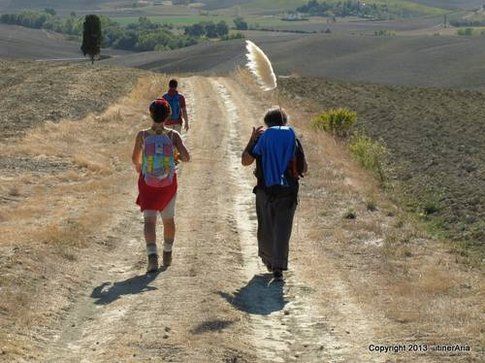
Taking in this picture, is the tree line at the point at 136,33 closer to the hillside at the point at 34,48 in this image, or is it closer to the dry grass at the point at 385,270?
the hillside at the point at 34,48

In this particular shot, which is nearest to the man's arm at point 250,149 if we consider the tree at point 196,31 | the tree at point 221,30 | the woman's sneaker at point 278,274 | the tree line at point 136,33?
the woman's sneaker at point 278,274

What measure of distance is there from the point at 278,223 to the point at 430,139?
20476 millimetres

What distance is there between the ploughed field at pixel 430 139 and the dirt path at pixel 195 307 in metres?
5.91

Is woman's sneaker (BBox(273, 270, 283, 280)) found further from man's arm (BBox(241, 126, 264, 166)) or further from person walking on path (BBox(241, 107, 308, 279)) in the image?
man's arm (BBox(241, 126, 264, 166))

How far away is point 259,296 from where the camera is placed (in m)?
10.3

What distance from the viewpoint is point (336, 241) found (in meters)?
13.5

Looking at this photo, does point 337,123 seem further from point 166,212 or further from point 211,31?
point 211,31

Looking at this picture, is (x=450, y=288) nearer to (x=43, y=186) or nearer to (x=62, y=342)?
(x=62, y=342)

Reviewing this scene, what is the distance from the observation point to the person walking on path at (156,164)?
35.2ft

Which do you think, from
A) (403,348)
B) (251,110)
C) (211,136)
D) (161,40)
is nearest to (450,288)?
(403,348)

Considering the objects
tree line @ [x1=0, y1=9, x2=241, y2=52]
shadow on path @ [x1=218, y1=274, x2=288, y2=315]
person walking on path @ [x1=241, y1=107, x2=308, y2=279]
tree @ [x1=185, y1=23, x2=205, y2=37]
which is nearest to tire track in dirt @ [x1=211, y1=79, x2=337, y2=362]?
shadow on path @ [x1=218, y1=274, x2=288, y2=315]

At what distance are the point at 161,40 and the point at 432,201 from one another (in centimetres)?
12866

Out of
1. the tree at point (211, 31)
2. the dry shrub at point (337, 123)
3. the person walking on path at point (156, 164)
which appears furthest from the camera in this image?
the tree at point (211, 31)

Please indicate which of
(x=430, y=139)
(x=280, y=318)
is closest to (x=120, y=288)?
(x=280, y=318)
